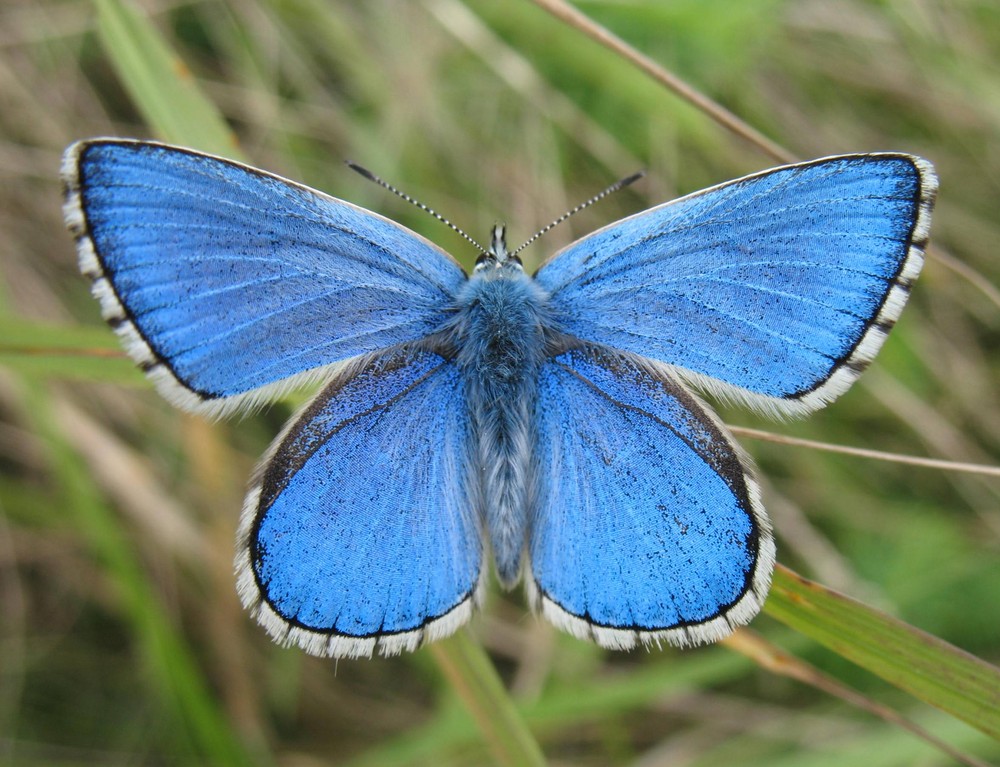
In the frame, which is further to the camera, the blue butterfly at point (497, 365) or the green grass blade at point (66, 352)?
the green grass blade at point (66, 352)

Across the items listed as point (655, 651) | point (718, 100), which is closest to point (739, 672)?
point (655, 651)

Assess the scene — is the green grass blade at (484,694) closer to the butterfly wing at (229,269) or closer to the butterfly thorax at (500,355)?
the butterfly thorax at (500,355)

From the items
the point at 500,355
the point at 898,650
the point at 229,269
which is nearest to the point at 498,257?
the point at 500,355

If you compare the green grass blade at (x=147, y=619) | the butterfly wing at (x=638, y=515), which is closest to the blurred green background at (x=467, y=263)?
the green grass blade at (x=147, y=619)

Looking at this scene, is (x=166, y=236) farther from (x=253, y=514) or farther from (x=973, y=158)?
(x=973, y=158)

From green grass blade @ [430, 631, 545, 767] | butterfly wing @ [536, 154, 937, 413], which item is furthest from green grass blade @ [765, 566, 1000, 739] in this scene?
green grass blade @ [430, 631, 545, 767]

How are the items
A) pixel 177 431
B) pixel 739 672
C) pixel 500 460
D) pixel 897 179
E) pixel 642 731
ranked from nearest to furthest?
pixel 897 179 → pixel 500 460 → pixel 739 672 → pixel 642 731 → pixel 177 431
